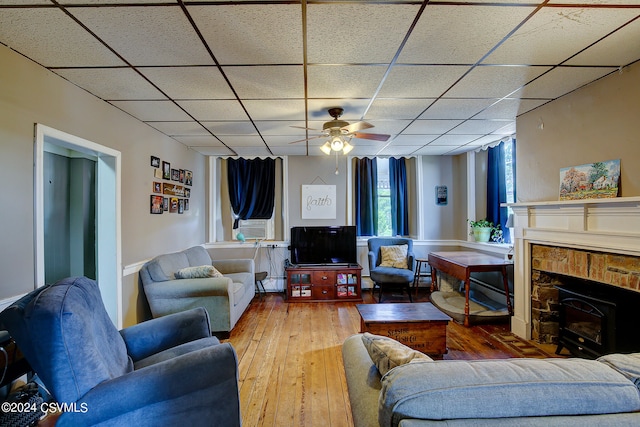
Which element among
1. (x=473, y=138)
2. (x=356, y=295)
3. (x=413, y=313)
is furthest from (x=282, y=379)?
(x=473, y=138)

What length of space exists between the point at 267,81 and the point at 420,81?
1232mm

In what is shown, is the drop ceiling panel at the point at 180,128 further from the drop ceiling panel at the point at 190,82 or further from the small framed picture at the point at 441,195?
the small framed picture at the point at 441,195

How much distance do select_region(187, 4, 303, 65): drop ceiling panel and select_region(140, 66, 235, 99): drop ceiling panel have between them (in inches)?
10.4

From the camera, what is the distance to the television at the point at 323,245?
512 centimetres

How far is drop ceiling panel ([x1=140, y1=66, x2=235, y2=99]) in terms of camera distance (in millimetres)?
2223

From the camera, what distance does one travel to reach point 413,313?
2809 mm

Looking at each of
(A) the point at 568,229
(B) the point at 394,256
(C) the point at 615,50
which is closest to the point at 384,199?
(B) the point at 394,256

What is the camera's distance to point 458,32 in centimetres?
179

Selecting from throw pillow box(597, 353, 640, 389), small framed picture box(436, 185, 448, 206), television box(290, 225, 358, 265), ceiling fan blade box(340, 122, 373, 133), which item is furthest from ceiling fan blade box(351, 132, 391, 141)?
small framed picture box(436, 185, 448, 206)

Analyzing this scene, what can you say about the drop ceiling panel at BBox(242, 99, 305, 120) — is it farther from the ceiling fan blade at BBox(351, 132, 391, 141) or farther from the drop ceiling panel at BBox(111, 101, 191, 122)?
the drop ceiling panel at BBox(111, 101, 191, 122)

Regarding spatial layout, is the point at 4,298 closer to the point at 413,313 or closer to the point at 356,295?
the point at 413,313

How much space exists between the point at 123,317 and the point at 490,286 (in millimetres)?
4604

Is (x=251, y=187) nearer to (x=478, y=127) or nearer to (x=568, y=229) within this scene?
(x=478, y=127)

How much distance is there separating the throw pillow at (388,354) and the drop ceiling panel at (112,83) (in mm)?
2450
